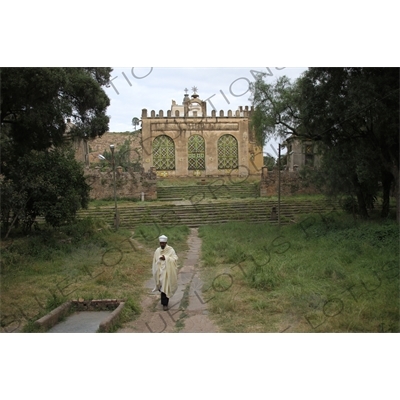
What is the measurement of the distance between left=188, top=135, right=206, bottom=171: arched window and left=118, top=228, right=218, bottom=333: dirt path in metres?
23.5

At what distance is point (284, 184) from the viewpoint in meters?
27.0

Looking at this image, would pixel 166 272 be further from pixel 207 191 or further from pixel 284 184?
pixel 284 184

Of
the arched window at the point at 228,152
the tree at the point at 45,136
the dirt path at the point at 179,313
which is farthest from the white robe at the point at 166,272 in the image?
the arched window at the point at 228,152

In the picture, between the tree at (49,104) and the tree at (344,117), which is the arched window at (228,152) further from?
the tree at (49,104)

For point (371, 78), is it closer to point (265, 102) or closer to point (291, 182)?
point (265, 102)

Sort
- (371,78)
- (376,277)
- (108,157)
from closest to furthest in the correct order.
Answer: (376,277), (371,78), (108,157)

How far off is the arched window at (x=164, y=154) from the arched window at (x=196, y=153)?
1.46 m

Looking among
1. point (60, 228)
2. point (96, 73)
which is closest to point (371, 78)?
point (96, 73)

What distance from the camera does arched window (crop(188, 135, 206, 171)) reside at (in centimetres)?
3256

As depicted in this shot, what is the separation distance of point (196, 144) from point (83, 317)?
2696 centimetres

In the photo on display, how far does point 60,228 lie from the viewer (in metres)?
13.6

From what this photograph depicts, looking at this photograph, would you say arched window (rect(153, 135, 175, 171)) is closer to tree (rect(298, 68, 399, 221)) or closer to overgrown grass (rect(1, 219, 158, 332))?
overgrown grass (rect(1, 219, 158, 332))

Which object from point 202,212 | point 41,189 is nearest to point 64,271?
point 41,189

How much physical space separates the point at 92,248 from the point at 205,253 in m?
3.52
